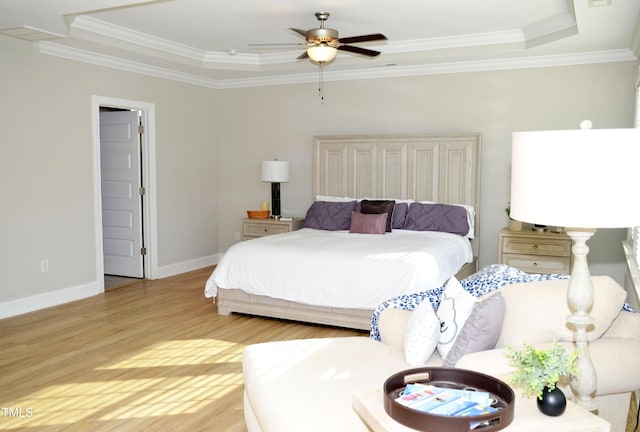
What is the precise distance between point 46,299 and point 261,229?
2447mm

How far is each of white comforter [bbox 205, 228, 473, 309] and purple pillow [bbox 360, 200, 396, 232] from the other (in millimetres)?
615

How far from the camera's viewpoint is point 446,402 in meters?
1.73

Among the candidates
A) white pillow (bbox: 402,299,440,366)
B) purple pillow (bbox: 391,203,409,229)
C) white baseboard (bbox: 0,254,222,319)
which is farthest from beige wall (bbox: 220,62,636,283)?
white pillow (bbox: 402,299,440,366)

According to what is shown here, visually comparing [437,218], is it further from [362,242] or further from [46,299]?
[46,299]

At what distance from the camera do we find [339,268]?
4559 millimetres

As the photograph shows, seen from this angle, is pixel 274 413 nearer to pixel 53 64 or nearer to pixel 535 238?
pixel 535 238

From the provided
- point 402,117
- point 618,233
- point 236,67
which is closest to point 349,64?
point 402,117

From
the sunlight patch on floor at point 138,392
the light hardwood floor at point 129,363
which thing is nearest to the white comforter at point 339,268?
the light hardwood floor at point 129,363

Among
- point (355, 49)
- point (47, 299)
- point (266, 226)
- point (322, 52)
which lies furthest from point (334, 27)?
point (47, 299)

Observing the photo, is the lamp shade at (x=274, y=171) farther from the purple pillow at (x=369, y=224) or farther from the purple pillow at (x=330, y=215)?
the purple pillow at (x=369, y=224)

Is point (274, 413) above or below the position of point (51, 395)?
above

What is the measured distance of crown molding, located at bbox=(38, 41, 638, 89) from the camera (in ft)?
18.2

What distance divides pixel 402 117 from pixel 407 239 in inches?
71.7

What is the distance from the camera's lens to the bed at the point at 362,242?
4516 mm
